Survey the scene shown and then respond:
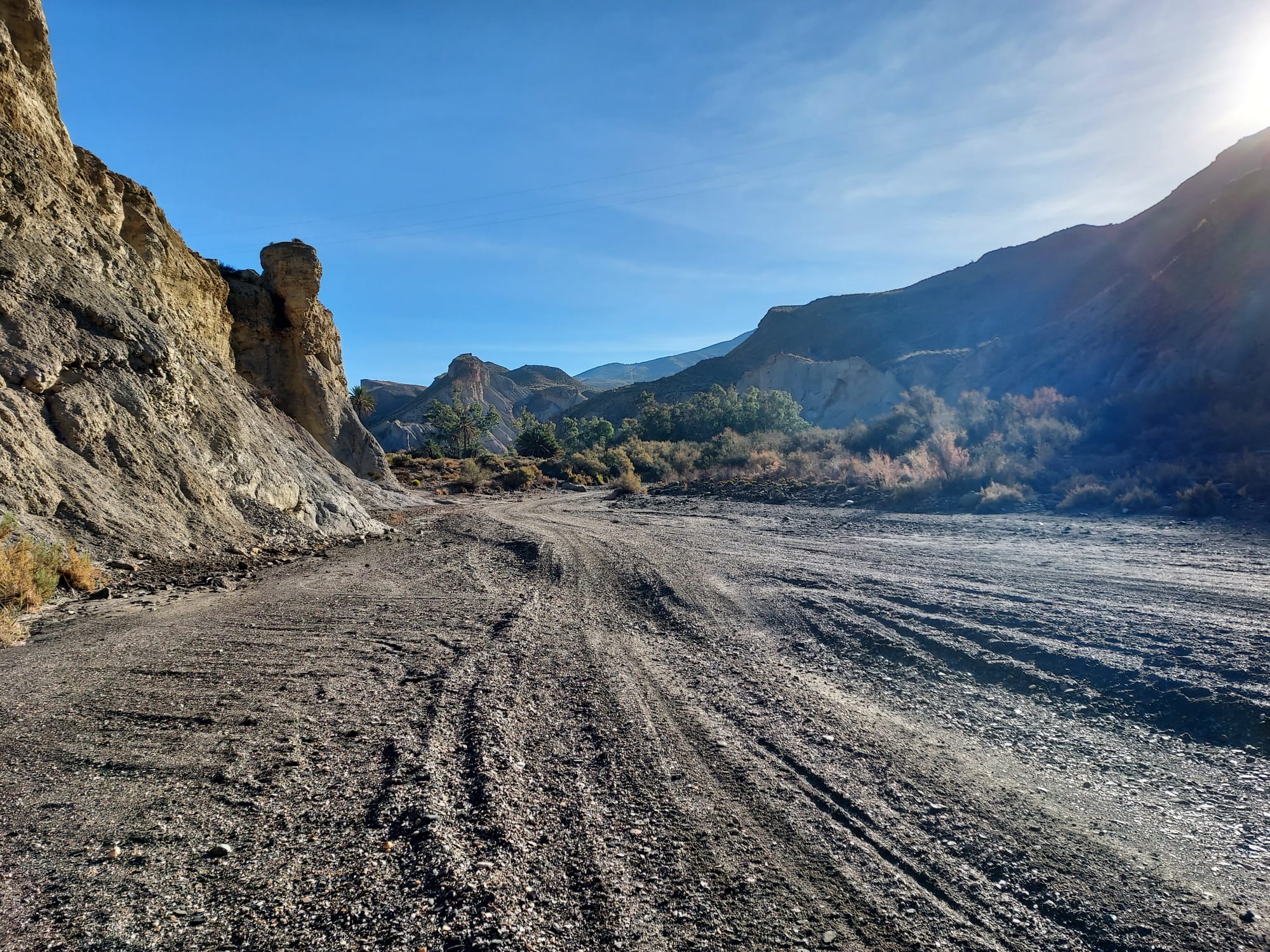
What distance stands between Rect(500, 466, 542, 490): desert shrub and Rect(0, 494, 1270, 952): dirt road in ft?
81.5

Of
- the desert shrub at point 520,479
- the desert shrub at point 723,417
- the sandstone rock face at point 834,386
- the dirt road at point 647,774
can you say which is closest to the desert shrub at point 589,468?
the desert shrub at point 520,479

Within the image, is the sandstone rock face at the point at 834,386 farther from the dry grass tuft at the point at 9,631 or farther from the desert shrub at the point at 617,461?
the dry grass tuft at the point at 9,631

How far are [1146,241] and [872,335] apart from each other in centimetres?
3139

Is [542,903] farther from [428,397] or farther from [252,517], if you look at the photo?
[428,397]

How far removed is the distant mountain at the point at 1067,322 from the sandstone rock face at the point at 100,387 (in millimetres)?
23818

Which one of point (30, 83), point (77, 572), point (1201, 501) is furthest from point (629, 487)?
point (77, 572)

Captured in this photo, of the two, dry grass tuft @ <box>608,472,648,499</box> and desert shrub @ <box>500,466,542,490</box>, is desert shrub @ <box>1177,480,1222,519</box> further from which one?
desert shrub @ <box>500,466,542,490</box>

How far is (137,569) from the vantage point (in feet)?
24.7

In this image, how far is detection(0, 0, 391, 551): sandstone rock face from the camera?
8.09 m

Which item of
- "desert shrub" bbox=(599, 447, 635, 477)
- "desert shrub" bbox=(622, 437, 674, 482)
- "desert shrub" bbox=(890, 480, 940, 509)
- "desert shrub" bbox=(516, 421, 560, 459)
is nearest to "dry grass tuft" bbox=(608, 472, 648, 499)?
"desert shrub" bbox=(599, 447, 635, 477)

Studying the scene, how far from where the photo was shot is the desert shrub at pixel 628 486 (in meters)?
26.8

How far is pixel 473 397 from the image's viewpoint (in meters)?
→ 113

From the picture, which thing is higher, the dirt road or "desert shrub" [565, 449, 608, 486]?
"desert shrub" [565, 449, 608, 486]

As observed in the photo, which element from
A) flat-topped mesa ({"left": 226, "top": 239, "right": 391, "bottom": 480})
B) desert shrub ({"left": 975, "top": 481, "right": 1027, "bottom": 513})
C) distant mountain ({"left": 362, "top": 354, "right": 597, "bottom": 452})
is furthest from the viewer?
distant mountain ({"left": 362, "top": 354, "right": 597, "bottom": 452})
